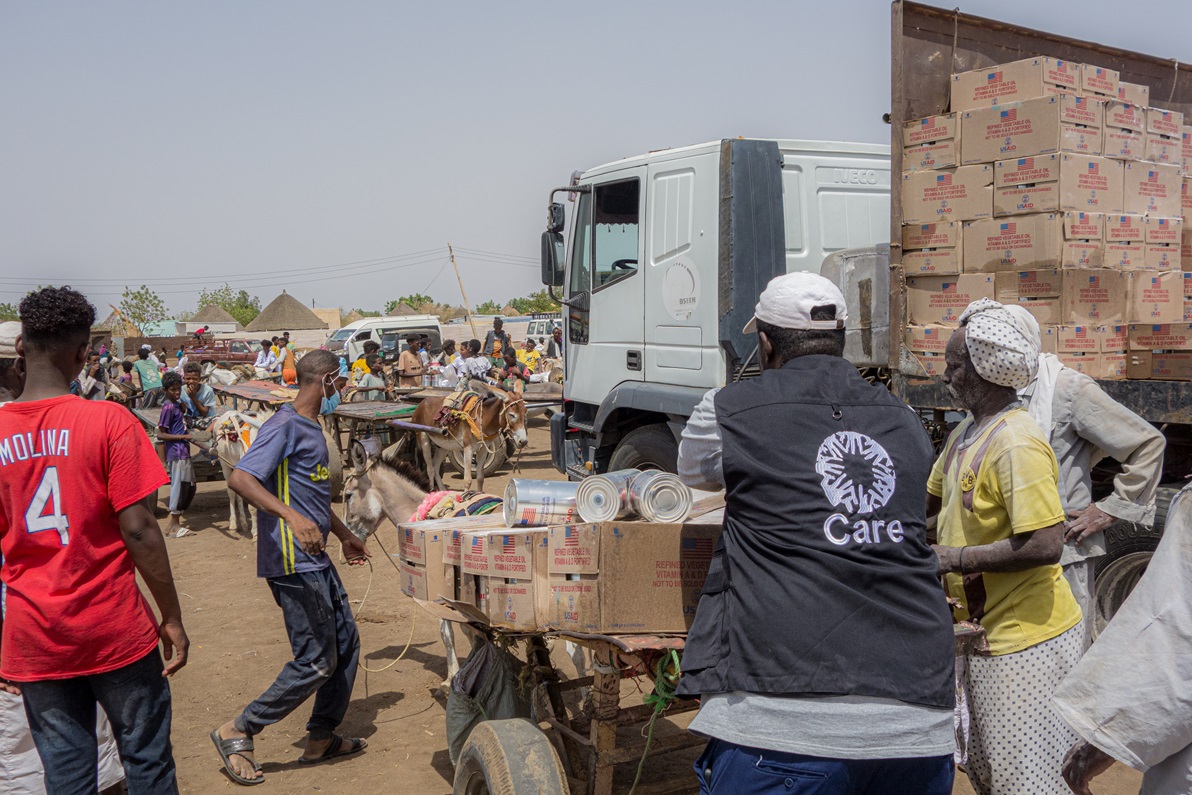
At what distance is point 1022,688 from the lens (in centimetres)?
270

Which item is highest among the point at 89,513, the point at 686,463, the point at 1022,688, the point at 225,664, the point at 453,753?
the point at 686,463

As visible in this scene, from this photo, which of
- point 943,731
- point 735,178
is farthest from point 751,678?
point 735,178

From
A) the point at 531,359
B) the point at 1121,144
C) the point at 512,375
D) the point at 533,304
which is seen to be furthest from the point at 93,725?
the point at 533,304

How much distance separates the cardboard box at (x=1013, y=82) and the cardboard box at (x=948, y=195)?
417mm

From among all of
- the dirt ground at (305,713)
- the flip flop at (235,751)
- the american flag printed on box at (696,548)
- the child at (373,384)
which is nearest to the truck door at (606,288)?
the dirt ground at (305,713)

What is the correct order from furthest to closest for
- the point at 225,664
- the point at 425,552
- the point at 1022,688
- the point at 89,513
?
the point at 225,664 → the point at 425,552 → the point at 89,513 → the point at 1022,688

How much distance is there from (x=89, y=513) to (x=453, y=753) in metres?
1.96

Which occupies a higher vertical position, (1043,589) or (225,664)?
(1043,589)

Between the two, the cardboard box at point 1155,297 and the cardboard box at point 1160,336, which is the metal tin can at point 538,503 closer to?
the cardboard box at point 1160,336

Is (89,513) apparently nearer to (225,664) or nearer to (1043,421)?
(1043,421)

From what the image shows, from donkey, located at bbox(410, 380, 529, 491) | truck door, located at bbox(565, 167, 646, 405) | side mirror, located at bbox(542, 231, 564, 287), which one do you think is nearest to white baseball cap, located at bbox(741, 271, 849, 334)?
truck door, located at bbox(565, 167, 646, 405)

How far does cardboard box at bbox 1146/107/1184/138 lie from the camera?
17.3 ft

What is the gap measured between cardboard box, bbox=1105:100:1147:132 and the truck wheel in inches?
142

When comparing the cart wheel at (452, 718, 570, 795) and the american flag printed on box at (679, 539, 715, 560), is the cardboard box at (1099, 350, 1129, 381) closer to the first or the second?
the american flag printed on box at (679, 539, 715, 560)
